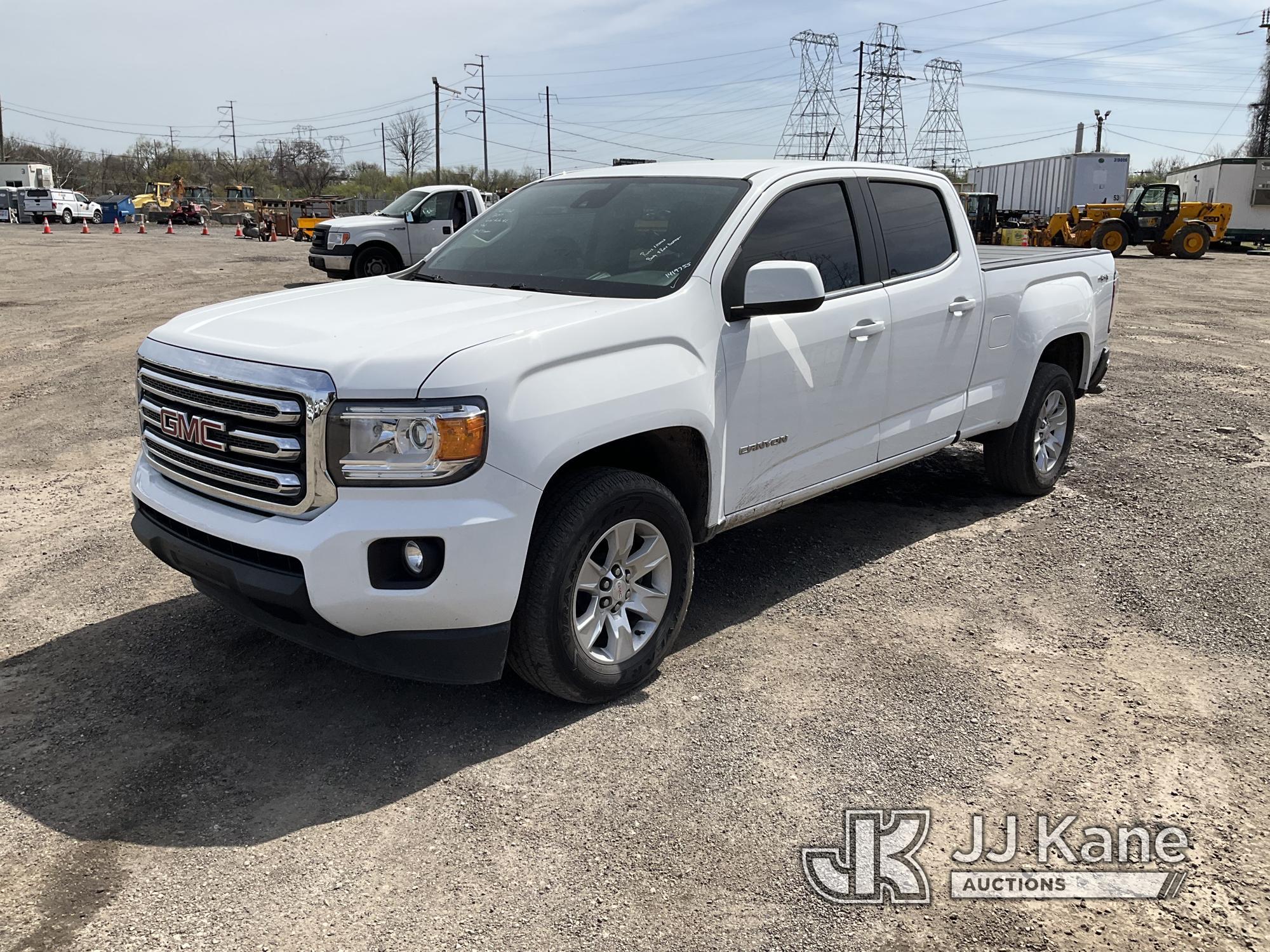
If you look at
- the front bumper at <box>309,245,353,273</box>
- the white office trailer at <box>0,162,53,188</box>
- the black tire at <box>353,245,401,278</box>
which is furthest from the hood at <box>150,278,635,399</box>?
the white office trailer at <box>0,162,53,188</box>

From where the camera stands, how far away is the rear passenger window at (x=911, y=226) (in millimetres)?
5035

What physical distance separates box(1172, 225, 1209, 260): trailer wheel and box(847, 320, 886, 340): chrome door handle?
30.7 meters

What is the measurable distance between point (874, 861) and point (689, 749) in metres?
0.78

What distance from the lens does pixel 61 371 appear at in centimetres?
996

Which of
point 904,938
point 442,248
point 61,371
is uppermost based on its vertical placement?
point 442,248

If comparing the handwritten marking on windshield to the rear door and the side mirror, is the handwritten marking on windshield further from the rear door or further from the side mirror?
the rear door

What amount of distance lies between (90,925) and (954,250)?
481cm

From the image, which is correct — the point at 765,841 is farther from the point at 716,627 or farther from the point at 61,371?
the point at 61,371

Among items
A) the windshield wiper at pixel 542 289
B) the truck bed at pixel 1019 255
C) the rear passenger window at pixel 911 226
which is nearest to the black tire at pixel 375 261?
the truck bed at pixel 1019 255

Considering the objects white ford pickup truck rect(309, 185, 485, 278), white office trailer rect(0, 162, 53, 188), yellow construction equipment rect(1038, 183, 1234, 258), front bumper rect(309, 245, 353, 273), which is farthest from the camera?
white office trailer rect(0, 162, 53, 188)

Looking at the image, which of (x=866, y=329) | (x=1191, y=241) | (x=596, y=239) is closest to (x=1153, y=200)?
(x=1191, y=241)

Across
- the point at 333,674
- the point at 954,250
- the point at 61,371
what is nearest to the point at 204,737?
the point at 333,674

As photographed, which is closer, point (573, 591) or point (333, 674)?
point (573, 591)

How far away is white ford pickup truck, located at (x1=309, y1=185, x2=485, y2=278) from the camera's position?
59.2 ft
